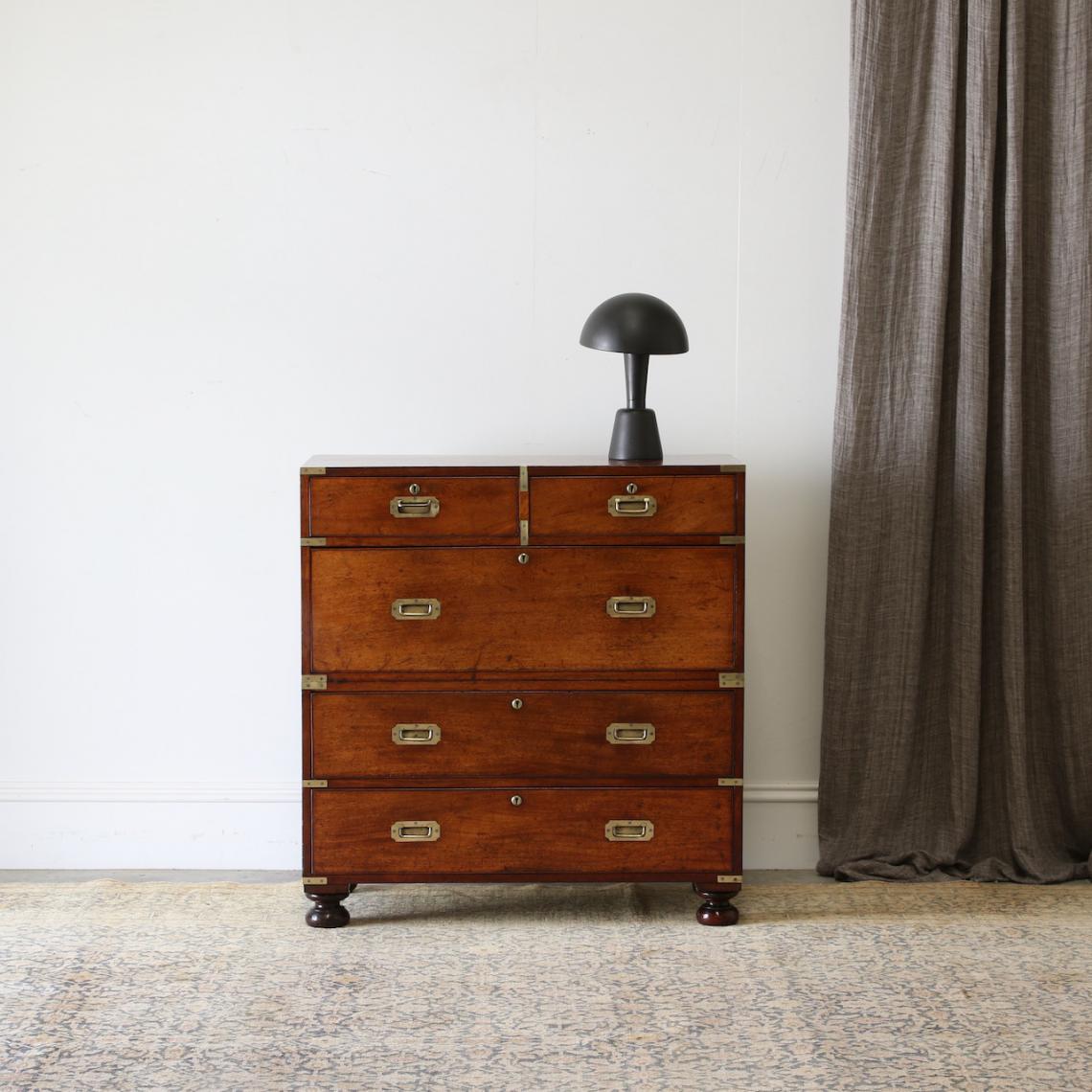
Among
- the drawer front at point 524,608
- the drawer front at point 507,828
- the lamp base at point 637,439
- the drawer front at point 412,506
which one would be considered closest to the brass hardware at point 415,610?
the drawer front at point 524,608

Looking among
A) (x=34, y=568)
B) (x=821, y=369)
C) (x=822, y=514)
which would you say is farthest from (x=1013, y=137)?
(x=34, y=568)

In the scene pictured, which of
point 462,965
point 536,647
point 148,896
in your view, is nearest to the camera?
point 462,965

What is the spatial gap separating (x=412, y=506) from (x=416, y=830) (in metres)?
0.70

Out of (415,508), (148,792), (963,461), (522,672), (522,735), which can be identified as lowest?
(148,792)

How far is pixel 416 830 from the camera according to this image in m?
2.48

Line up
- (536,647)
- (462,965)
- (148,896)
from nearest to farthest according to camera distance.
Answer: (462,965)
(536,647)
(148,896)

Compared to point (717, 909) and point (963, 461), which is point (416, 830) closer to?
point (717, 909)

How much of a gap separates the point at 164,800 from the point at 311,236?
1472 mm

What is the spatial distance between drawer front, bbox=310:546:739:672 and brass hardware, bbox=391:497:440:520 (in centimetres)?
7

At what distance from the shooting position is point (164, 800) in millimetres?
2938

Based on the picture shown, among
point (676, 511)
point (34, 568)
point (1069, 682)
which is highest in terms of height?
point (676, 511)

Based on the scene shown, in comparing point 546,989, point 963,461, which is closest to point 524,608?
point 546,989

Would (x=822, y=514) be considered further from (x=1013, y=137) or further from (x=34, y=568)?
(x=34, y=568)

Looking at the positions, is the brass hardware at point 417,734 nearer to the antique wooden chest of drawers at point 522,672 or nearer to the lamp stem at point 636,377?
the antique wooden chest of drawers at point 522,672
